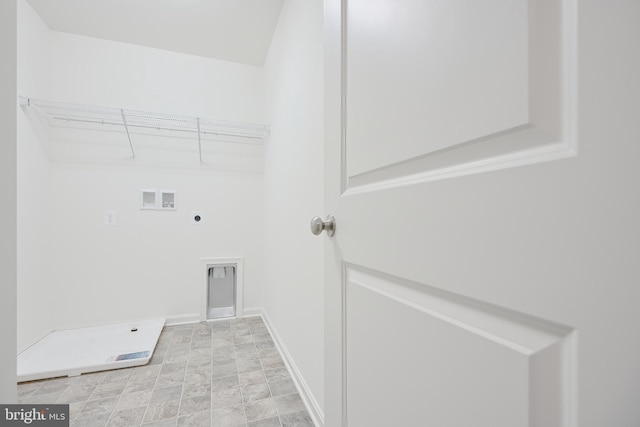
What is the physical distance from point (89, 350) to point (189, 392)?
1034 millimetres

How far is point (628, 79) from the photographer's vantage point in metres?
0.24

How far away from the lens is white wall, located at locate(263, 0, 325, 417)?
1389mm

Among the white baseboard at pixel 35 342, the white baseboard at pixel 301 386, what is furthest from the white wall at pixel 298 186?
the white baseboard at pixel 35 342

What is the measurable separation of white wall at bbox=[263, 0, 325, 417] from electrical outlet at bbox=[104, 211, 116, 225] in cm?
146

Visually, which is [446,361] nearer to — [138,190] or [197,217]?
[197,217]

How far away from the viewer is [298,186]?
1.71 metres

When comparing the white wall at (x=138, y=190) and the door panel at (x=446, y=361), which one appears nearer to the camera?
the door panel at (x=446, y=361)

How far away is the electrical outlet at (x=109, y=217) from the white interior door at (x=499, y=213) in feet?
9.08

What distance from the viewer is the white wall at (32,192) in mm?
1972

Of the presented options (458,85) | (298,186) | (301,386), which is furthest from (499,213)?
(301,386)

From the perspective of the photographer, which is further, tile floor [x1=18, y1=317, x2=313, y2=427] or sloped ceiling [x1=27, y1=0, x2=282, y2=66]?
sloped ceiling [x1=27, y1=0, x2=282, y2=66]

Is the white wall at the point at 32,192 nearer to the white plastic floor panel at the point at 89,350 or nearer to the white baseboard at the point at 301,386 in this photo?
the white plastic floor panel at the point at 89,350
